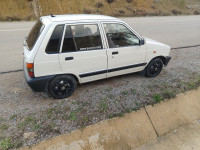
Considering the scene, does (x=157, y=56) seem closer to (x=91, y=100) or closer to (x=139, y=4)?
(x=91, y=100)

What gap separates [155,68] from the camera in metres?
4.81

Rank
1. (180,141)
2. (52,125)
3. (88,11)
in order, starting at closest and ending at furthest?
(52,125) < (180,141) < (88,11)

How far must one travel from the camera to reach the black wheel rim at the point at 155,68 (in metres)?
4.74

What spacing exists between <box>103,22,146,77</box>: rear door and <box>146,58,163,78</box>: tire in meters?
0.40

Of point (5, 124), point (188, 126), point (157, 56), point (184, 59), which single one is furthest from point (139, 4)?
point (5, 124)

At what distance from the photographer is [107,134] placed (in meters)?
3.22

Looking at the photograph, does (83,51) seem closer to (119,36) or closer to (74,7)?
(119,36)

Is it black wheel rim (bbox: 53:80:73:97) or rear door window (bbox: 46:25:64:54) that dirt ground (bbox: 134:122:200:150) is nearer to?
black wheel rim (bbox: 53:80:73:97)

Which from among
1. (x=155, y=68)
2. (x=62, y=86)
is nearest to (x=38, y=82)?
(x=62, y=86)

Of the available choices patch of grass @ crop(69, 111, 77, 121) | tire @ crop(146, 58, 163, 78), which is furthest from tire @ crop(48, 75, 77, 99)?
tire @ crop(146, 58, 163, 78)

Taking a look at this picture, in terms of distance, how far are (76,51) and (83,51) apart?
16 centimetres

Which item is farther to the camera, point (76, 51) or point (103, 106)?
point (103, 106)

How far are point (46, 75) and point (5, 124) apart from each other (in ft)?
4.02

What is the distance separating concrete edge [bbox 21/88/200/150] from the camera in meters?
2.97
